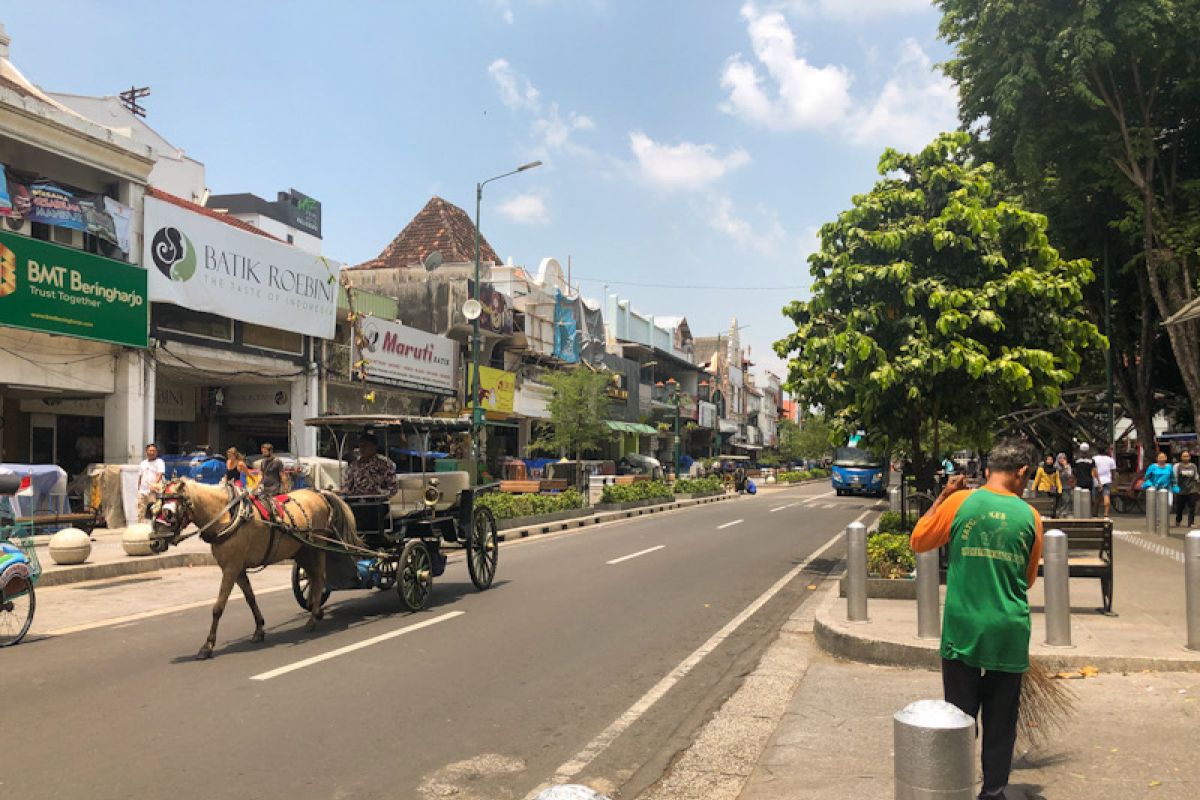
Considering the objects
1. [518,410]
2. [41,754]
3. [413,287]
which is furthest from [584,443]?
[41,754]

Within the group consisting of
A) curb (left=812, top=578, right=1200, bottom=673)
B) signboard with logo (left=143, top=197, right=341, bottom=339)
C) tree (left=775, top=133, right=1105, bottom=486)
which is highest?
signboard with logo (left=143, top=197, right=341, bottom=339)

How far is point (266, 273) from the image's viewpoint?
24.3 metres

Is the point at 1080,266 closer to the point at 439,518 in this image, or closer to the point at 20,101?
the point at 439,518

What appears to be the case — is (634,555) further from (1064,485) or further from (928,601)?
(1064,485)

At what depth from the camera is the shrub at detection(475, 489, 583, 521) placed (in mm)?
20391

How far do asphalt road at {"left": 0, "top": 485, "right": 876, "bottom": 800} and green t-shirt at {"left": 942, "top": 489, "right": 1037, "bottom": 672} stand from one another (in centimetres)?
207

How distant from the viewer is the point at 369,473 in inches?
393

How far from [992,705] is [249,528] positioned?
20.9 feet

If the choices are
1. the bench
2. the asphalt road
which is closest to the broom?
the asphalt road

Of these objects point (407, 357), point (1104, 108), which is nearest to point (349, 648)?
point (1104, 108)

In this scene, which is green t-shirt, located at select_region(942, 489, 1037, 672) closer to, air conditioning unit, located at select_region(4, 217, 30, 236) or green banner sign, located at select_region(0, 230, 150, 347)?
green banner sign, located at select_region(0, 230, 150, 347)

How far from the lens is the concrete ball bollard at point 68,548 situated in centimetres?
1256

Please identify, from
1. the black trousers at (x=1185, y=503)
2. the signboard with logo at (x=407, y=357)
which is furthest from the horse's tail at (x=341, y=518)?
the signboard with logo at (x=407, y=357)

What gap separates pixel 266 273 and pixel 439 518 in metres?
16.5
